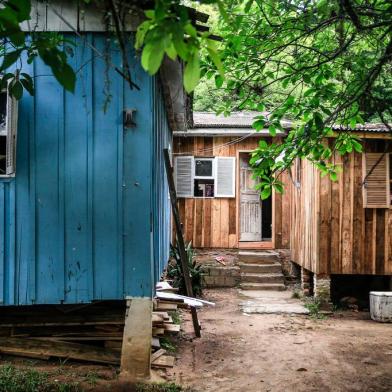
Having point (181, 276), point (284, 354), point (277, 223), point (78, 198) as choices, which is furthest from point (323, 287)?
point (78, 198)

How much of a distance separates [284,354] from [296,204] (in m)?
6.40

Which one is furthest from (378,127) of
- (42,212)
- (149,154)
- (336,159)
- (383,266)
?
(42,212)

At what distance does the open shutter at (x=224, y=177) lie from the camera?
540 inches

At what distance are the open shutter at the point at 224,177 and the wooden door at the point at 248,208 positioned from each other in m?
0.69

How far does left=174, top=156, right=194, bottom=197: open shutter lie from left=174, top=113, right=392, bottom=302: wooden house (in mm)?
31

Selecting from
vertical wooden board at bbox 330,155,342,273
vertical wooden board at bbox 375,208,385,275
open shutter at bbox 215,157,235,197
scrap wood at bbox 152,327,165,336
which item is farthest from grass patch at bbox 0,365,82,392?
open shutter at bbox 215,157,235,197

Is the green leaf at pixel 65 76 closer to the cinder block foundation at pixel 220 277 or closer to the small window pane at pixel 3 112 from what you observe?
the small window pane at pixel 3 112

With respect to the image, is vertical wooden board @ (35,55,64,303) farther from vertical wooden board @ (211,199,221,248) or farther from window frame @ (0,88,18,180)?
vertical wooden board @ (211,199,221,248)

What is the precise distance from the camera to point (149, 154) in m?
5.02

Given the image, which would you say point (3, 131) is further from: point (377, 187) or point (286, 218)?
point (286, 218)

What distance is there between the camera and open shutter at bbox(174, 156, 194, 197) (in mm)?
13711

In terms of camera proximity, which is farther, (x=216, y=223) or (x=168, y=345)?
(x=216, y=223)

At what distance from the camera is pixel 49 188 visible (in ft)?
16.4

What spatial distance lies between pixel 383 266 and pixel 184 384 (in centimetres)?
660
